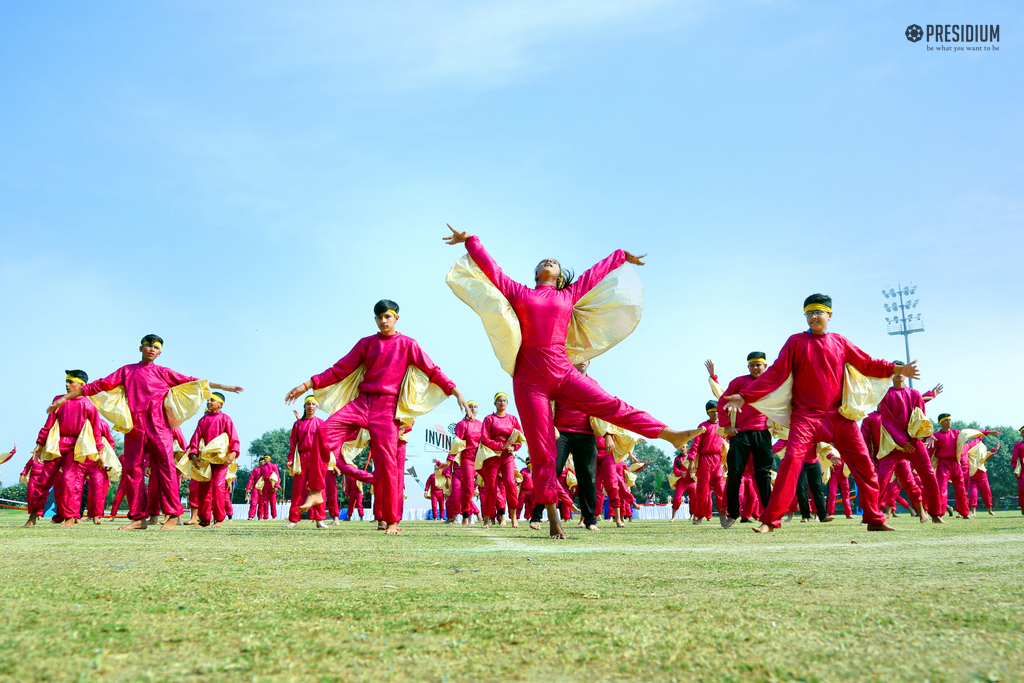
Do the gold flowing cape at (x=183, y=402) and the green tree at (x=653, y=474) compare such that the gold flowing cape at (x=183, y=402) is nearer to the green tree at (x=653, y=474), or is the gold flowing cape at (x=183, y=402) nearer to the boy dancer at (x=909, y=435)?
the boy dancer at (x=909, y=435)

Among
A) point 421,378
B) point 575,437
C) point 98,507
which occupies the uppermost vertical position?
point 421,378

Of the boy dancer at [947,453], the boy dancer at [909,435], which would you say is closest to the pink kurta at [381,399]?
the boy dancer at [909,435]

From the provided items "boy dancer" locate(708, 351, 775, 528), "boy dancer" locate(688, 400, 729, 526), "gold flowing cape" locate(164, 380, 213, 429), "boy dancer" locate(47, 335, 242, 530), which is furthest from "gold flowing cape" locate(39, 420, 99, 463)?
"boy dancer" locate(688, 400, 729, 526)

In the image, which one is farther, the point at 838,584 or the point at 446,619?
the point at 838,584

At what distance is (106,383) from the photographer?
9977 mm

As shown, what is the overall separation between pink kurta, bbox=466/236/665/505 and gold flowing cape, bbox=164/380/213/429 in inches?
202

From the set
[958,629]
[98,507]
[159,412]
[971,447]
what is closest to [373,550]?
[958,629]

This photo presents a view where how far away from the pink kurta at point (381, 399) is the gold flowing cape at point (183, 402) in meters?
2.86

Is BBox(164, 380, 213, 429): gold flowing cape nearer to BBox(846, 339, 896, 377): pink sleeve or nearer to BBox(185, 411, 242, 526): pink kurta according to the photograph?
BBox(185, 411, 242, 526): pink kurta

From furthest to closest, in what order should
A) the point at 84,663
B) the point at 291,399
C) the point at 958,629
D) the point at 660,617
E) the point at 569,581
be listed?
the point at 291,399 < the point at 569,581 < the point at 660,617 < the point at 958,629 < the point at 84,663

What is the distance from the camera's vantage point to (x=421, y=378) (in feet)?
27.8

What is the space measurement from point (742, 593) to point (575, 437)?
6.49 metres

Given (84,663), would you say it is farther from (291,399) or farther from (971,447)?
(971,447)

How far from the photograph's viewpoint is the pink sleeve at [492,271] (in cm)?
721
